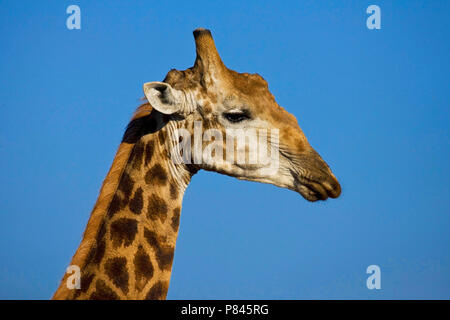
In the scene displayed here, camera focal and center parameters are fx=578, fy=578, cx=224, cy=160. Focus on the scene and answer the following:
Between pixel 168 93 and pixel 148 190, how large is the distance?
51.2 inches

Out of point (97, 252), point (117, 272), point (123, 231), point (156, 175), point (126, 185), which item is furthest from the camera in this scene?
point (156, 175)

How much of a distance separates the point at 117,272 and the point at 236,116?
2.59m

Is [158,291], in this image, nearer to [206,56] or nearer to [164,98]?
[164,98]

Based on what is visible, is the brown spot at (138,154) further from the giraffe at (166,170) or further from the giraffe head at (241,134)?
the giraffe head at (241,134)

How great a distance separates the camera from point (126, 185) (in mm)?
7445

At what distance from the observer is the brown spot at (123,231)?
705 centimetres

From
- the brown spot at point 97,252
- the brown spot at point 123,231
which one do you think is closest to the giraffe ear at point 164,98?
the brown spot at point 123,231

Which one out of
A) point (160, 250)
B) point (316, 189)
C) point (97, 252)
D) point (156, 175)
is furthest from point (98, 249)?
point (316, 189)

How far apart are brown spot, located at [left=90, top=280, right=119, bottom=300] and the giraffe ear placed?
234 centimetres

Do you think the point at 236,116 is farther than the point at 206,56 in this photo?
No

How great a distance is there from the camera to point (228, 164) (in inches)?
309
